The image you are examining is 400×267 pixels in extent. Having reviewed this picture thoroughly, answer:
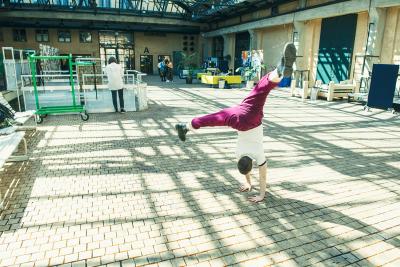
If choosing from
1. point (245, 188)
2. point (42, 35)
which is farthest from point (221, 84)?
point (42, 35)

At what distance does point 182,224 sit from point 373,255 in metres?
2.08

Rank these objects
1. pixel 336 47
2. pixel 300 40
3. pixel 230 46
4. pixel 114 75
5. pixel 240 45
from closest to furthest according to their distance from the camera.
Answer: pixel 114 75, pixel 336 47, pixel 300 40, pixel 240 45, pixel 230 46

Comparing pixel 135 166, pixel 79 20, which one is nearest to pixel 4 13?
pixel 79 20

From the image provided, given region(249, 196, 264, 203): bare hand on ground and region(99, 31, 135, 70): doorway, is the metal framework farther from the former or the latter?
region(249, 196, 264, 203): bare hand on ground

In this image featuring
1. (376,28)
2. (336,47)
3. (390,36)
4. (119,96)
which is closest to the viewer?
(119,96)

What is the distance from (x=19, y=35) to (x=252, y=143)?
33031 mm

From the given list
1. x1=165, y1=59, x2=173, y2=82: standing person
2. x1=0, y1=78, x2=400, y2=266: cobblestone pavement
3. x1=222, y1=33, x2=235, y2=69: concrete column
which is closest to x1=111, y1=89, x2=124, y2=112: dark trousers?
x1=0, y1=78, x2=400, y2=266: cobblestone pavement

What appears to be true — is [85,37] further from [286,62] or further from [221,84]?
[286,62]

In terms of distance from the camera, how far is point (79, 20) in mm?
28891

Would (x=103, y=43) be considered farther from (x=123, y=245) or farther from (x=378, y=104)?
(x=123, y=245)

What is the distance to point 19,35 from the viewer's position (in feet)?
97.1

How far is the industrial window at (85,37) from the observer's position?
103ft

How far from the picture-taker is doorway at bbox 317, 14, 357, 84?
16.3 metres

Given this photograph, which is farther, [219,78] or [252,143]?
[219,78]
